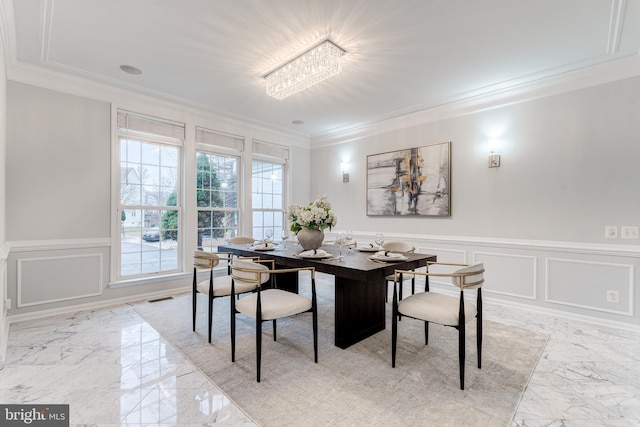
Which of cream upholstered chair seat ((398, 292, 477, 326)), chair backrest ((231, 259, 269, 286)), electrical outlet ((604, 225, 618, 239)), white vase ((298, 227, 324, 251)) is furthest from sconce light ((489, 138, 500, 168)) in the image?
chair backrest ((231, 259, 269, 286))

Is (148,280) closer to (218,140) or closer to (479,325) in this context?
(218,140)

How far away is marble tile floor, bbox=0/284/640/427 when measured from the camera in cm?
171

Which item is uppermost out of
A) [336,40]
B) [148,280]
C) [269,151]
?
[336,40]

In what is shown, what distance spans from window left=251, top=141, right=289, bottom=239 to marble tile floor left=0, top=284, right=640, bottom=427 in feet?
8.94

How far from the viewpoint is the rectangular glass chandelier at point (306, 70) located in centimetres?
277

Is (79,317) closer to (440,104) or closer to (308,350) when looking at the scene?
(308,350)

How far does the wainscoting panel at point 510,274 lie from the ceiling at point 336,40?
2076 millimetres

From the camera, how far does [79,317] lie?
3.22 meters

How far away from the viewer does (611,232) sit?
303 cm

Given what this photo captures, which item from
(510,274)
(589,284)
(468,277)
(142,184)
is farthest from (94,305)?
(589,284)

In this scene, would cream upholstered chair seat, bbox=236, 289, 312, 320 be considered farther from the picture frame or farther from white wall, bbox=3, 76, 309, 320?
the picture frame

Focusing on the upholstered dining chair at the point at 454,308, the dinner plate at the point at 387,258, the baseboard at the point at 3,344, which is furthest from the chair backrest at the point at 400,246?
the baseboard at the point at 3,344

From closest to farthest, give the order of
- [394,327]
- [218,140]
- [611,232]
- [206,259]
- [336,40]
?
[394,327], [336,40], [206,259], [611,232], [218,140]

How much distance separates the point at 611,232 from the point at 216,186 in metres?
5.00
